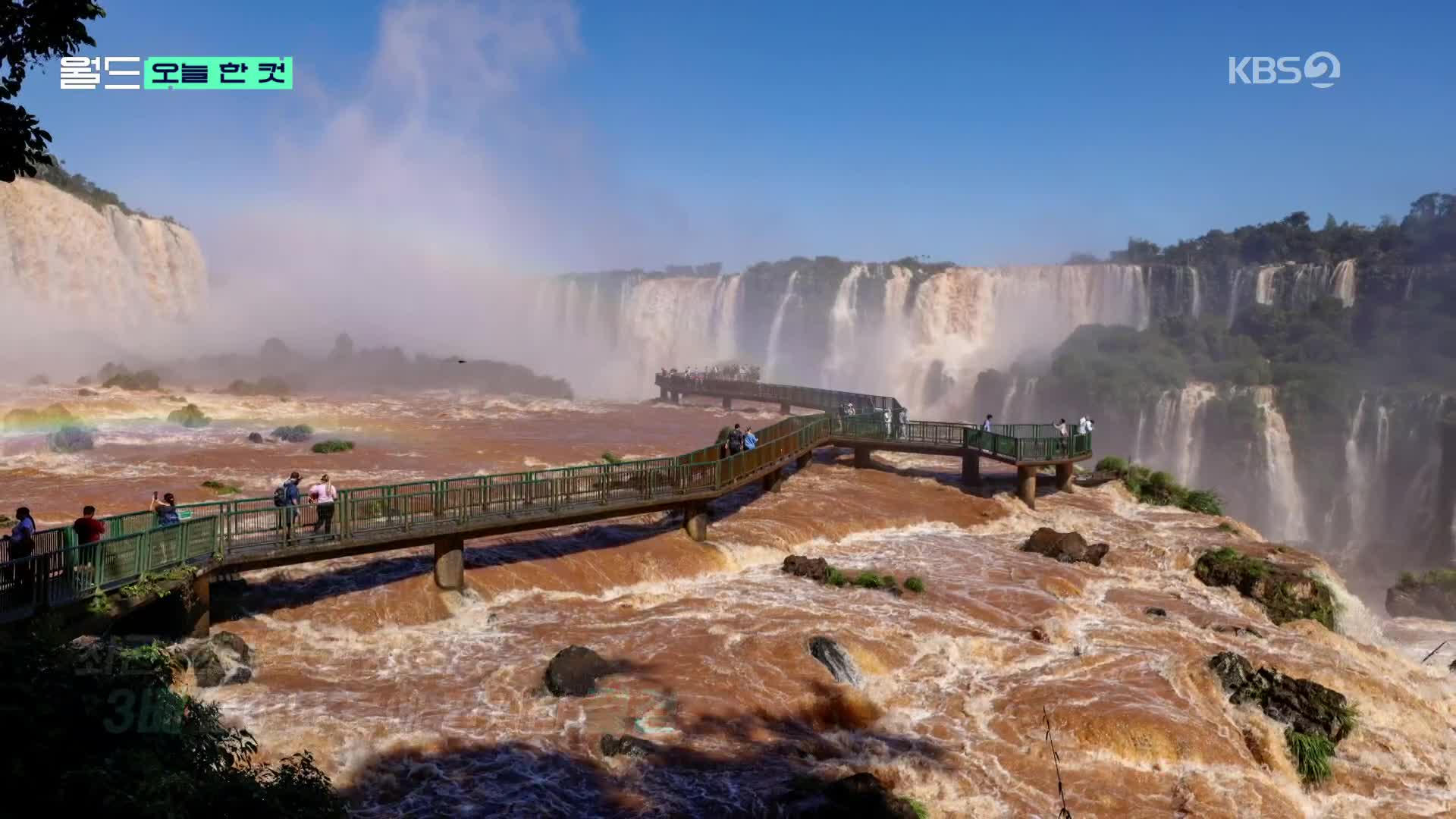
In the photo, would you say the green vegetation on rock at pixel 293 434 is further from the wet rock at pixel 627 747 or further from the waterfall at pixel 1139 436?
the waterfall at pixel 1139 436

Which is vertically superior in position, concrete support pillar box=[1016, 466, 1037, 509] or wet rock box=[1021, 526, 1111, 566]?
concrete support pillar box=[1016, 466, 1037, 509]

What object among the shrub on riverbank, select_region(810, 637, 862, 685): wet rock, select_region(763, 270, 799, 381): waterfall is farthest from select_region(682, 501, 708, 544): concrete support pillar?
select_region(763, 270, 799, 381): waterfall

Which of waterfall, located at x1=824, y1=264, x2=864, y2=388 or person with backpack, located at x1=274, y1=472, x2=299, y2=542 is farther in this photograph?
waterfall, located at x1=824, y1=264, x2=864, y2=388

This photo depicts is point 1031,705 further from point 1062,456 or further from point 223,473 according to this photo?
point 223,473

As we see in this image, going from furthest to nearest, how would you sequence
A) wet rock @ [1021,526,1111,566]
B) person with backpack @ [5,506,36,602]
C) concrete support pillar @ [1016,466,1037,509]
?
concrete support pillar @ [1016,466,1037,509]
wet rock @ [1021,526,1111,566]
person with backpack @ [5,506,36,602]

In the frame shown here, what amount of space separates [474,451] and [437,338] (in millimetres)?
53342

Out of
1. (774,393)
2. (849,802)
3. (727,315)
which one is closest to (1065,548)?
(849,802)

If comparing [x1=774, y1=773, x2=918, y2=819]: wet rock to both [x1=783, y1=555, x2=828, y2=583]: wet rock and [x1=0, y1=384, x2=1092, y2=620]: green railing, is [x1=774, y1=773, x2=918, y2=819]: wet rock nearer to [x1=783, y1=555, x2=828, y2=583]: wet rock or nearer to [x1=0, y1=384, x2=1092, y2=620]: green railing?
[x1=783, y1=555, x2=828, y2=583]: wet rock

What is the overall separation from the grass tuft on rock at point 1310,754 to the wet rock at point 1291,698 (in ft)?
0.82

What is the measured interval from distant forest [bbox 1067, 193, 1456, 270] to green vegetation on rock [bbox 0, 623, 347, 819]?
69546mm

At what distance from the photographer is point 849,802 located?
10.4 m

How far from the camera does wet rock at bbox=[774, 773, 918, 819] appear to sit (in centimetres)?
1023

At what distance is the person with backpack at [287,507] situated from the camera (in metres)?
15.3

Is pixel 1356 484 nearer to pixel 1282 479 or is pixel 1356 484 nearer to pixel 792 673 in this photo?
pixel 1282 479
